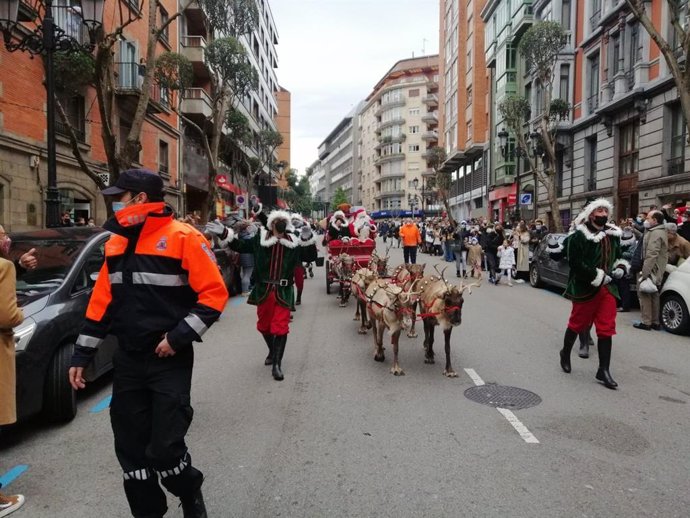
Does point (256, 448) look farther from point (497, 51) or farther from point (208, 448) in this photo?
point (497, 51)

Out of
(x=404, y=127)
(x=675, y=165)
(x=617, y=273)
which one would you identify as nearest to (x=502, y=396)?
(x=617, y=273)

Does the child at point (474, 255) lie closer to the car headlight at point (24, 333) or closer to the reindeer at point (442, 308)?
the reindeer at point (442, 308)

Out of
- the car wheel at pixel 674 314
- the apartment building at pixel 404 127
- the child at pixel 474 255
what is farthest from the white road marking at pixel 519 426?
the apartment building at pixel 404 127

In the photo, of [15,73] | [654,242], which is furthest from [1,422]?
[15,73]

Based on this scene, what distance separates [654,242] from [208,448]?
8194 millimetres

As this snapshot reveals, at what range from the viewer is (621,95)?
2375 centimetres

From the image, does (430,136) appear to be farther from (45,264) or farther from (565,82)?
(45,264)

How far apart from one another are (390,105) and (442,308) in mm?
98028

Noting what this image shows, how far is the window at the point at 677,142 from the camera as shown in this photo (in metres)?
20.5

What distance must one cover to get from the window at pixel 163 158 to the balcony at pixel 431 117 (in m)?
74.0

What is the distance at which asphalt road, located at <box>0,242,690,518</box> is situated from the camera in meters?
3.53

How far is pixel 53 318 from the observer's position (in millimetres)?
4805

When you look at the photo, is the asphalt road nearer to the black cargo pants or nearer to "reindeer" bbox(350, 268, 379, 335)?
the black cargo pants

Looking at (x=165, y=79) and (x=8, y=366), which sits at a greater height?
(x=165, y=79)
